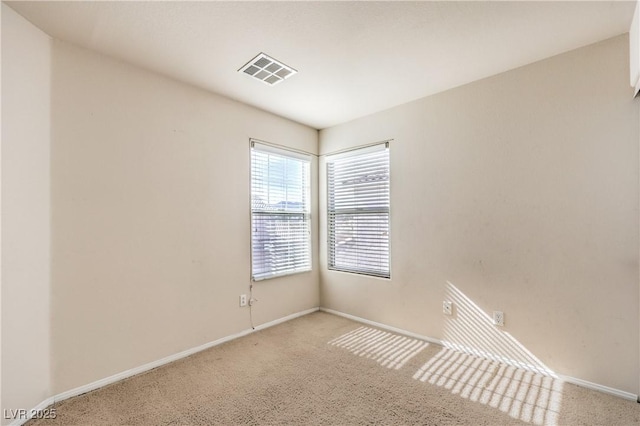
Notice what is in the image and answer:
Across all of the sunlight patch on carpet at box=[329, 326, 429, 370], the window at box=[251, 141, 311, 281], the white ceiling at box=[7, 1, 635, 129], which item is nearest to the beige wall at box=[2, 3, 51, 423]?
the white ceiling at box=[7, 1, 635, 129]

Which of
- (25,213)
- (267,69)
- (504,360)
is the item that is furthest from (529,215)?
(25,213)

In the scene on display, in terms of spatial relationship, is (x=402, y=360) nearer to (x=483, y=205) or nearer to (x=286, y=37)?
(x=483, y=205)

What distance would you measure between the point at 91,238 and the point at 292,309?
7.53ft

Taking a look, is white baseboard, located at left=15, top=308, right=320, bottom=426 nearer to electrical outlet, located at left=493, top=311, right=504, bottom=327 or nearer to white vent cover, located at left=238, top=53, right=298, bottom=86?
electrical outlet, located at left=493, top=311, right=504, bottom=327

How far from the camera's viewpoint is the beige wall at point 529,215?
2.06m

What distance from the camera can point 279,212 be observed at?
11.8 ft

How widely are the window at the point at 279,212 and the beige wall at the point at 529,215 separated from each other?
123 cm

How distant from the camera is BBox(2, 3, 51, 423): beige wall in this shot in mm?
1750

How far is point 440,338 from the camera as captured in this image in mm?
2898

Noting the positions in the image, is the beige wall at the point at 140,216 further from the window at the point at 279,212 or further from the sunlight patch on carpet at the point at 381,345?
the sunlight patch on carpet at the point at 381,345

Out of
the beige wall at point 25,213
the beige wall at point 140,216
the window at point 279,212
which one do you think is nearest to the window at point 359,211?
the window at point 279,212

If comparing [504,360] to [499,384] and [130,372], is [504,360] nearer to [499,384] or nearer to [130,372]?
[499,384]

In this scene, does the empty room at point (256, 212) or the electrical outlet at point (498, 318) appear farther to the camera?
Answer: the electrical outlet at point (498, 318)

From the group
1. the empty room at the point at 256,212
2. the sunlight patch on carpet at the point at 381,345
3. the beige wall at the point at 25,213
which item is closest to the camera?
the beige wall at the point at 25,213
